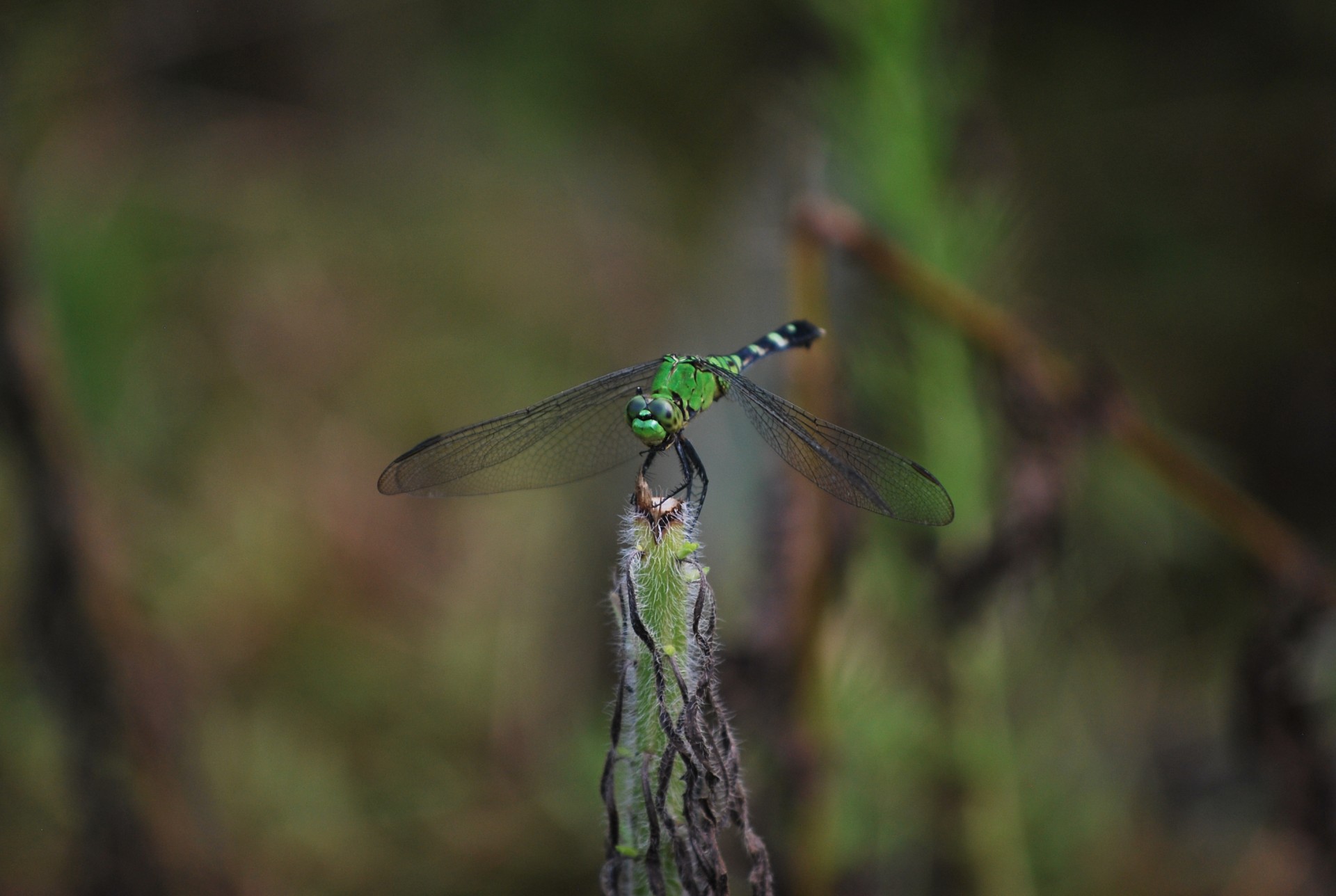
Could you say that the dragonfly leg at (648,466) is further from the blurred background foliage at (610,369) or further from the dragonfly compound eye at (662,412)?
the blurred background foliage at (610,369)

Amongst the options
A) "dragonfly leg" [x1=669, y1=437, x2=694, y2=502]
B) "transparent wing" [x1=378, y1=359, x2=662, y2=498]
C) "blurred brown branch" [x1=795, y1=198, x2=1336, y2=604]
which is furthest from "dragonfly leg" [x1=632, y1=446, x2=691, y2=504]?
"blurred brown branch" [x1=795, y1=198, x2=1336, y2=604]

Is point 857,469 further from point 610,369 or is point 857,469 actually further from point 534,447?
point 610,369

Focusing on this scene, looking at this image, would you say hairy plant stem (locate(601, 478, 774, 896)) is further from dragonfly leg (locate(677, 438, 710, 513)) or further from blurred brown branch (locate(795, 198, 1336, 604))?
blurred brown branch (locate(795, 198, 1336, 604))

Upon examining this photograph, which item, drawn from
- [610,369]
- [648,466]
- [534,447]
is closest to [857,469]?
[648,466]

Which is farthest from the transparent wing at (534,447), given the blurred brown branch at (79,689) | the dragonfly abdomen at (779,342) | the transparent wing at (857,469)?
the blurred brown branch at (79,689)

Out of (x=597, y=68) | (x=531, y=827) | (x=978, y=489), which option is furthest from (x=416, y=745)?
(x=597, y=68)

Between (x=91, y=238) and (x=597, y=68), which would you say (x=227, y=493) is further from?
(x=597, y=68)
